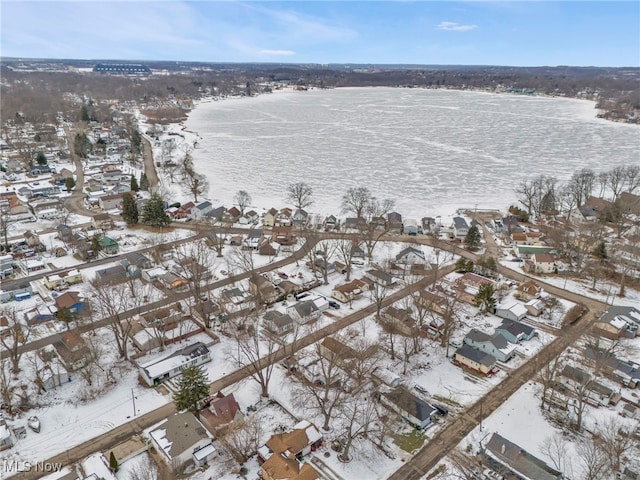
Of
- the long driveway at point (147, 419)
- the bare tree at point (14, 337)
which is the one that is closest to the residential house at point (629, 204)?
the long driveway at point (147, 419)

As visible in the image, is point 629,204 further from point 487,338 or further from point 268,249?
point 268,249

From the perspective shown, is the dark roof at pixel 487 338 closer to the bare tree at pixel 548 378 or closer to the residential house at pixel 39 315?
the bare tree at pixel 548 378

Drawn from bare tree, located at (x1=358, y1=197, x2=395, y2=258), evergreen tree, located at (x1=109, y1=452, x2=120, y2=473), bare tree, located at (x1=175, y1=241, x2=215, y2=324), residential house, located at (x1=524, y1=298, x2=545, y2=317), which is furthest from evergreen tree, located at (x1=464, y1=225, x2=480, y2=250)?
evergreen tree, located at (x1=109, y1=452, x2=120, y2=473)

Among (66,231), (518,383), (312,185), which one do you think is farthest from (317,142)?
(518,383)

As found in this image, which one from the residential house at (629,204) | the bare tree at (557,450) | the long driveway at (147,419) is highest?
the residential house at (629,204)

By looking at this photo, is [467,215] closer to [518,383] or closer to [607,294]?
[607,294]

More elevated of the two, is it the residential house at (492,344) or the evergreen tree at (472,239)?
the evergreen tree at (472,239)

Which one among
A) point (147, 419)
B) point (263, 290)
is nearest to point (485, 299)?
point (263, 290)
